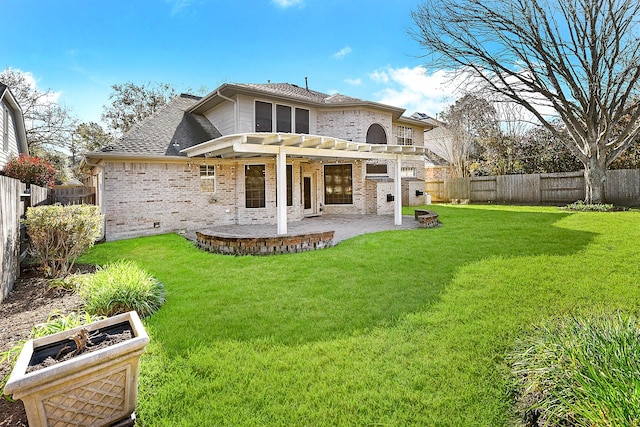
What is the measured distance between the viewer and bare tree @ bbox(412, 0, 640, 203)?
1384 centimetres

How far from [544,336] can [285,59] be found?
1871 cm

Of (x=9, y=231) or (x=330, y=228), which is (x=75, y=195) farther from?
(x=330, y=228)

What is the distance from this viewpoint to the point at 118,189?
35.4ft

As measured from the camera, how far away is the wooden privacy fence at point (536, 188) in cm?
1647

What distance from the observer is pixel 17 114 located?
1369cm

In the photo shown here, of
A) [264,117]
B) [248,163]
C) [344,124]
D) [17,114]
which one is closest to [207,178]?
[248,163]

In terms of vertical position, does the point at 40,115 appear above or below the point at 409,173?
above

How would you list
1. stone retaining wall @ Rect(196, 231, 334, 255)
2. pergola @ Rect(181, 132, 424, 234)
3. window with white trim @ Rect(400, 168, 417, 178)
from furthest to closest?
window with white trim @ Rect(400, 168, 417, 178) → pergola @ Rect(181, 132, 424, 234) → stone retaining wall @ Rect(196, 231, 334, 255)

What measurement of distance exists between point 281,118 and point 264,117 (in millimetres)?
873

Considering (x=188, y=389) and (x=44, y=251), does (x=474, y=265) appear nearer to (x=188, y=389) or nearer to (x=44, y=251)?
(x=188, y=389)

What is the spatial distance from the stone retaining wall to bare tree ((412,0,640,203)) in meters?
11.6

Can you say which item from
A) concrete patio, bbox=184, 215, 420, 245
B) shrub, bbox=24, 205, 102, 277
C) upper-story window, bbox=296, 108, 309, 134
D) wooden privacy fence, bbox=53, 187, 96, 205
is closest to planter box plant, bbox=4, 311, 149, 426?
shrub, bbox=24, 205, 102, 277

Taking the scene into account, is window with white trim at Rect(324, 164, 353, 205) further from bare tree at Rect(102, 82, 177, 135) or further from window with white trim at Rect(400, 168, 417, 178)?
bare tree at Rect(102, 82, 177, 135)

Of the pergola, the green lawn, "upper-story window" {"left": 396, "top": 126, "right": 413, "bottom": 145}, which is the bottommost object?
the green lawn
